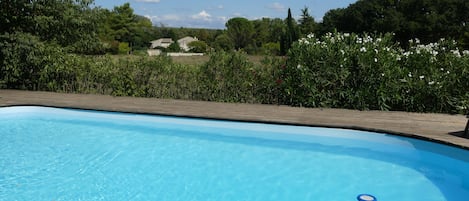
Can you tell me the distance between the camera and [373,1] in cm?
4800

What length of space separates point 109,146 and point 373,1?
156ft

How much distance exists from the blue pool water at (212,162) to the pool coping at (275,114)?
0.14 m

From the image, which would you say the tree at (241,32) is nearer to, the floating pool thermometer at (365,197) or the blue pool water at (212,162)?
the blue pool water at (212,162)

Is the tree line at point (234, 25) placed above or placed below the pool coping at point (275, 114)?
above

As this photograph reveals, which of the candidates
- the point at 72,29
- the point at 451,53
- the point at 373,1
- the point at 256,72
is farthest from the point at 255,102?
the point at 373,1

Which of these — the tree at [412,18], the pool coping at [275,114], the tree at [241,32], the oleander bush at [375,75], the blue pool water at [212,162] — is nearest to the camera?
the blue pool water at [212,162]

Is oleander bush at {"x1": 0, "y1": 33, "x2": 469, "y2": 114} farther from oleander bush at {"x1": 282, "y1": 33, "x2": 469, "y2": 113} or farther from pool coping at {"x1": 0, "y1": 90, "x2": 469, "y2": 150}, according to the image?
pool coping at {"x1": 0, "y1": 90, "x2": 469, "y2": 150}

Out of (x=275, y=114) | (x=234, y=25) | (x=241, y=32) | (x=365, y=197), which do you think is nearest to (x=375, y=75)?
(x=275, y=114)

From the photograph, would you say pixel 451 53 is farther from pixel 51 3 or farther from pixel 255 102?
pixel 51 3

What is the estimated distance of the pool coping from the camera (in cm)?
507

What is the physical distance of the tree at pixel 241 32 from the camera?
72.8m

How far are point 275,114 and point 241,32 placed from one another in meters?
68.4

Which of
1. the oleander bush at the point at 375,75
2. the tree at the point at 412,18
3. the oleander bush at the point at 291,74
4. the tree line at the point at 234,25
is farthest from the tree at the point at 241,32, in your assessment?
the oleander bush at the point at 375,75

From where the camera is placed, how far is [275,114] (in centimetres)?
600
